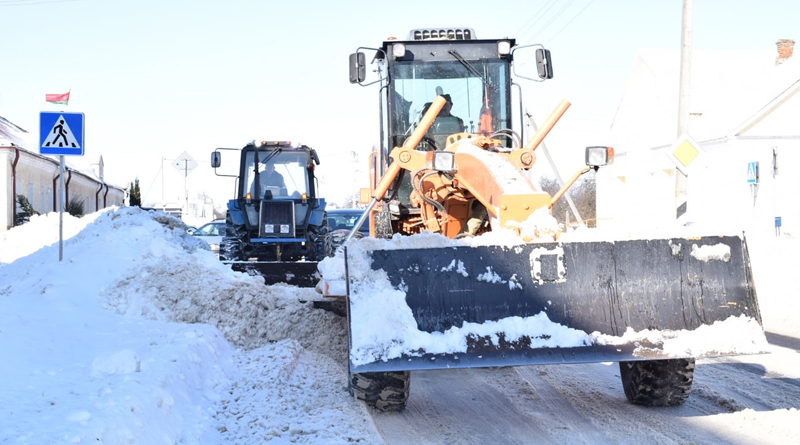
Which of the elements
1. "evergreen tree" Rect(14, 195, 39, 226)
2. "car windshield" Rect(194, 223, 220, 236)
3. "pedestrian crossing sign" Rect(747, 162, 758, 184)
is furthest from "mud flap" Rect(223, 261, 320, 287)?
"pedestrian crossing sign" Rect(747, 162, 758, 184)

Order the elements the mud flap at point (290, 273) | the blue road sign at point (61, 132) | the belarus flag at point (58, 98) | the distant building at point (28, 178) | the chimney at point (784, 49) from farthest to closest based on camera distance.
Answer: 1. the chimney at point (784, 49)
2. the distant building at point (28, 178)
3. the belarus flag at point (58, 98)
4. the blue road sign at point (61, 132)
5. the mud flap at point (290, 273)

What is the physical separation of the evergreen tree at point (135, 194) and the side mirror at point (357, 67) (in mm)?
30701

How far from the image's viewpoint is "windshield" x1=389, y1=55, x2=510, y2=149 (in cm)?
820

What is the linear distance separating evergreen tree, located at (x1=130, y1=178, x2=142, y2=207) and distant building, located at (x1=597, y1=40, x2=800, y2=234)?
71.8 feet

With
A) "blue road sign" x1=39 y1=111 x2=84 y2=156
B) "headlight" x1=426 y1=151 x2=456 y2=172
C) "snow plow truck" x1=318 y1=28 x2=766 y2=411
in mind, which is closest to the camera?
"snow plow truck" x1=318 y1=28 x2=766 y2=411

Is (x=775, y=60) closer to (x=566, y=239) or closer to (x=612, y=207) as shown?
(x=612, y=207)

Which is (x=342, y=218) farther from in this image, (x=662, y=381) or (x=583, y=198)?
(x=583, y=198)

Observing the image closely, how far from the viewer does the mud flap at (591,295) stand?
16.0ft

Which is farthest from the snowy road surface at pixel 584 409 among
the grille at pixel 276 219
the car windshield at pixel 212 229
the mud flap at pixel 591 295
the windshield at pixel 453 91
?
the car windshield at pixel 212 229

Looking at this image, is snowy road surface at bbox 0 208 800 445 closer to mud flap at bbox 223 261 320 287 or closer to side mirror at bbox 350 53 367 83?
mud flap at bbox 223 261 320 287

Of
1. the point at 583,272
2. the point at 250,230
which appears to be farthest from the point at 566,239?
the point at 250,230

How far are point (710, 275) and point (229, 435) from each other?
3.36m

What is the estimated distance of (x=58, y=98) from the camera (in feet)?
57.7

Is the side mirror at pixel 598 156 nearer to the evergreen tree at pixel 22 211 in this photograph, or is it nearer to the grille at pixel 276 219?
the grille at pixel 276 219
